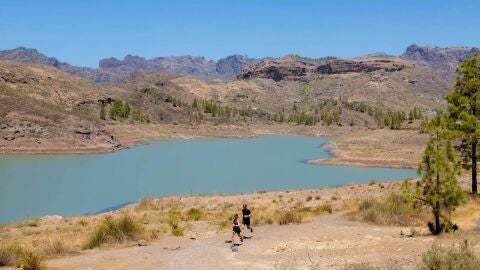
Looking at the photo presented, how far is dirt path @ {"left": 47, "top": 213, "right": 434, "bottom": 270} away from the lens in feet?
66.1

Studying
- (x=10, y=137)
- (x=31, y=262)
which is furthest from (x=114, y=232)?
(x=10, y=137)

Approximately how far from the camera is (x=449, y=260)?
14523mm

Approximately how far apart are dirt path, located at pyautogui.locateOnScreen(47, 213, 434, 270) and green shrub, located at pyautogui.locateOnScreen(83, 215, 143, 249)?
1.22 metres

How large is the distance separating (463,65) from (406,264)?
25033 millimetres

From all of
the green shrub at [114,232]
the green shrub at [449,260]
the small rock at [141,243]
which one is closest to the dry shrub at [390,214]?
the small rock at [141,243]

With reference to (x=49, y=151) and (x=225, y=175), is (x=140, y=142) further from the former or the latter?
(x=225, y=175)

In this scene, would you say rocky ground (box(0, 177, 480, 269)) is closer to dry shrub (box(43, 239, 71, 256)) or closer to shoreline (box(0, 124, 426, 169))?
dry shrub (box(43, 239, 71, 256))

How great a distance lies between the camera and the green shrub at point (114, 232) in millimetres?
25891

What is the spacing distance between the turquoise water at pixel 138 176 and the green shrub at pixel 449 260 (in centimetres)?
4572

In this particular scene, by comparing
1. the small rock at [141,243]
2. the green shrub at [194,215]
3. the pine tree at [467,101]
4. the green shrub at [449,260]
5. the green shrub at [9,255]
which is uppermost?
the pine tree at [467,101]

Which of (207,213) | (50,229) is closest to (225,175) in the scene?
(207,213)

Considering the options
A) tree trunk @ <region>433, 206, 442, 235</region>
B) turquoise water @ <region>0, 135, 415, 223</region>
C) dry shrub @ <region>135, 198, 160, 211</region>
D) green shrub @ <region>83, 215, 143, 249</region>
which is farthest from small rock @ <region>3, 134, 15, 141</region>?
tree trunk @ <region>433, 206, 442, 235</region>

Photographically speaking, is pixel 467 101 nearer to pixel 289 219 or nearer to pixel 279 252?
pixel 289 219

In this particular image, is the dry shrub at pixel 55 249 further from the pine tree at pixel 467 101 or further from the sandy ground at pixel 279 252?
the pine tree at pixel 467 101
